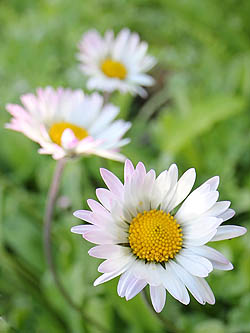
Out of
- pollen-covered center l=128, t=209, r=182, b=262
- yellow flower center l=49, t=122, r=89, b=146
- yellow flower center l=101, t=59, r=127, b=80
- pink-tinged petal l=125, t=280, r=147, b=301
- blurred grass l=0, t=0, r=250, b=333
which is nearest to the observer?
pink-tinged petal l=125, t=280, r=147, b=301

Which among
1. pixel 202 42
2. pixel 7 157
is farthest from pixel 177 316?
pixel 202 42

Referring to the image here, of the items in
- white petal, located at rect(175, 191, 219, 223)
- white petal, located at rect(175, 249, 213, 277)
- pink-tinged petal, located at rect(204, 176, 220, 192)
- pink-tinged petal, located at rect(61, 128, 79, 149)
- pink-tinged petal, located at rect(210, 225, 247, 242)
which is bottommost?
white petal, located at rect(175, 249, 213, 277)

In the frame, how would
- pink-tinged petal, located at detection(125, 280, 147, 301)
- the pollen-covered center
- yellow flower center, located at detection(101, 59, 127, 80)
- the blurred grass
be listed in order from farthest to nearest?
yellow flower center, located at detection(101, 59, 127, 80) → the blurred grass → the pollen-covered center → pink-tinged petal, located at detection(125, 280, 147, 301)

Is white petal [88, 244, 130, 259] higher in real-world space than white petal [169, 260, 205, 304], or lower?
lower

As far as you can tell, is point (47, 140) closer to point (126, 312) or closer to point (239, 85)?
point (126, 312)

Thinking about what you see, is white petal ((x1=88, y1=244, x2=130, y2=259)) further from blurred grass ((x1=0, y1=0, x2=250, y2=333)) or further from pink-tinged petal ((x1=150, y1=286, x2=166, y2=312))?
blurred grass ((x1=0, y1=0, x2=250, y2=333))

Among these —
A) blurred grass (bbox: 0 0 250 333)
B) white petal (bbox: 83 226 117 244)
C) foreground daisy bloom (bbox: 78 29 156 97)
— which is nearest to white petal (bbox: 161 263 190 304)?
white petal (bbox: 83 226 117 244)

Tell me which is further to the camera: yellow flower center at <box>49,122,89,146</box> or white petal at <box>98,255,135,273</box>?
yellow flower center at <box>49,122,89,146</box>
